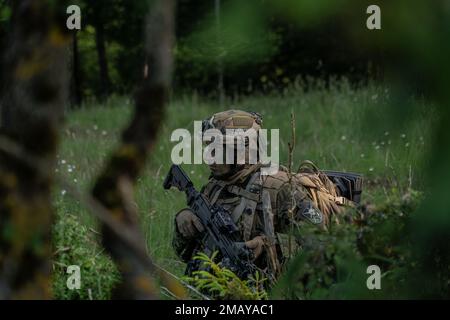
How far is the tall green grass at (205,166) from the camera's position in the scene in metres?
2.50

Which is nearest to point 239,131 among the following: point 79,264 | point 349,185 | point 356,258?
point 349,185

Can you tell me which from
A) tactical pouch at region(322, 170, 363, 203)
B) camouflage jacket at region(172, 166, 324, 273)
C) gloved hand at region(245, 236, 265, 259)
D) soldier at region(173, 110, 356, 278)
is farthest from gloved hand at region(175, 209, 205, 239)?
tactical pouch at region(322, 170, 363, 203)

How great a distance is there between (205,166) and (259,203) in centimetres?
443

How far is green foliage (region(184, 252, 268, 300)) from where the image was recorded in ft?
13.0

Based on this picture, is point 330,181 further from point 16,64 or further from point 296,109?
point 296,109

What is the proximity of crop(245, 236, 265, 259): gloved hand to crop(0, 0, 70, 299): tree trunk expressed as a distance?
1.87 m

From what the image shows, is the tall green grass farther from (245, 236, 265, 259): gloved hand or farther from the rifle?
(245, 236, 265, 259): gloved hand

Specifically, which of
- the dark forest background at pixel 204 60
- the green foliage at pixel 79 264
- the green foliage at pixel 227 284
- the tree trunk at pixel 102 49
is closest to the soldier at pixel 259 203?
the green foliage at pixel 227 284

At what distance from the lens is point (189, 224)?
15.5 ft

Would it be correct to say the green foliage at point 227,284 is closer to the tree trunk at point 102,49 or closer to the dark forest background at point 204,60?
the dark forest background at point 204,60

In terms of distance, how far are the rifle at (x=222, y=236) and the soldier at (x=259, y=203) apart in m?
0.06

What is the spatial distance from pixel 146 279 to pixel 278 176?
2.06 m

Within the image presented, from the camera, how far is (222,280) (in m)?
4.10

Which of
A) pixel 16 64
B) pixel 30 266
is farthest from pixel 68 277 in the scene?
pixel 16 64
